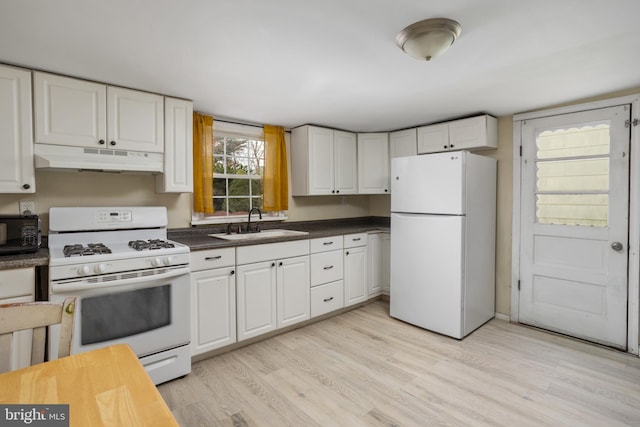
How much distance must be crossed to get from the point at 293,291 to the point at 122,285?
4.87ft

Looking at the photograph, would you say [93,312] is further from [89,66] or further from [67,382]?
[89,66]

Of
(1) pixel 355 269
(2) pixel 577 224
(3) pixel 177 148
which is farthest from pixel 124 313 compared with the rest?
(2) pixel 577 224

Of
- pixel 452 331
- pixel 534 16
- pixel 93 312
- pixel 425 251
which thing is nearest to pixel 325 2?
pixel 534 16

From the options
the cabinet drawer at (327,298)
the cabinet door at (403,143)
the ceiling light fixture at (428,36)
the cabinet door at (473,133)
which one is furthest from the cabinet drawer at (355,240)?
the ceiling light fixture at (428,36)

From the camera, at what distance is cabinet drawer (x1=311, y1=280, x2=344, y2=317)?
11.1 feet

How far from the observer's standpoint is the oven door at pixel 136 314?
199 centimetres

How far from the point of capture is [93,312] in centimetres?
202

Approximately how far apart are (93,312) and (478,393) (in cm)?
245

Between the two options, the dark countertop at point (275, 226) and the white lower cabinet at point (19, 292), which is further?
the dark countertop at point (275, 226)

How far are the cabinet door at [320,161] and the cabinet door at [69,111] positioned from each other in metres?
1.99

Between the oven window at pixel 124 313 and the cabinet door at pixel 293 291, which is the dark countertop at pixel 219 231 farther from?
the oven window at pixel 124 313

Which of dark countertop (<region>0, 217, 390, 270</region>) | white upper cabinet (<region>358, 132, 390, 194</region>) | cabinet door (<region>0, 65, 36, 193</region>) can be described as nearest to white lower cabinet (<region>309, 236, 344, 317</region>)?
dark countertop (<region>0, 217, 390, 270</region>)

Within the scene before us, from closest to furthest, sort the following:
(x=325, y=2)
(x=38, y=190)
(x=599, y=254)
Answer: (x=325, y=2) < (x=38, y=190) < (x=599, y=254)

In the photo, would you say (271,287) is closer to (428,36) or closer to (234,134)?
(234,134)
